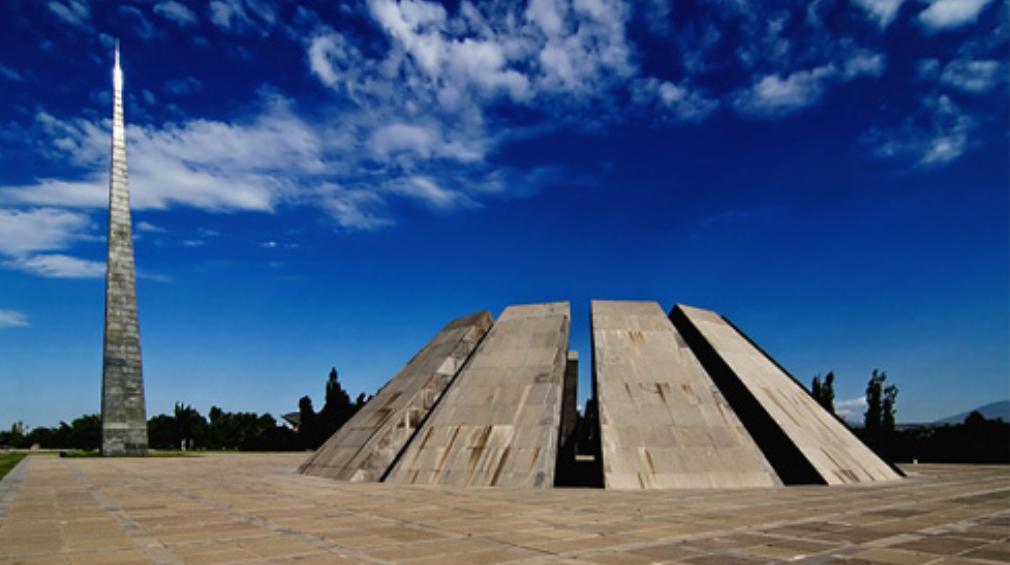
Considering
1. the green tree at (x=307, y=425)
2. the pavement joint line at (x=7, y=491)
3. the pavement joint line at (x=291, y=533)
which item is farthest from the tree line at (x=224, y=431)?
the pavement joint line at (x=291, y=533)

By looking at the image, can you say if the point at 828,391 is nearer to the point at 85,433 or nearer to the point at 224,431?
the point at 224,431

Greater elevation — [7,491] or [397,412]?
[397,412]

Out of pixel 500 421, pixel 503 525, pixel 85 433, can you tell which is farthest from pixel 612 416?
pixel 85 433

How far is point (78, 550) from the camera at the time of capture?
7.99 m

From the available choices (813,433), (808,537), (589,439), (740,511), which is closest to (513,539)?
(808,537)

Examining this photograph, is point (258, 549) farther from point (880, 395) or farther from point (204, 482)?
point (880, 395)

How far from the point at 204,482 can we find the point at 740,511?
1511 cm

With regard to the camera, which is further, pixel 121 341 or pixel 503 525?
pixel 121 341

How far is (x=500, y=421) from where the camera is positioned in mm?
17578

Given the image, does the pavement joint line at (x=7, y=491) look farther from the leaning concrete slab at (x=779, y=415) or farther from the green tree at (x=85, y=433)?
the green tree at (x=85, y=433)

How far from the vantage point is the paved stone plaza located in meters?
7.59

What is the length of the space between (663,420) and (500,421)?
14.9 feet

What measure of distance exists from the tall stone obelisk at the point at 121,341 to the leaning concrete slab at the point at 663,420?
102ft

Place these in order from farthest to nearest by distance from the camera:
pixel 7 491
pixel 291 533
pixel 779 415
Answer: pixel 779 415 → pixel 7 491 → pixel 291 533
